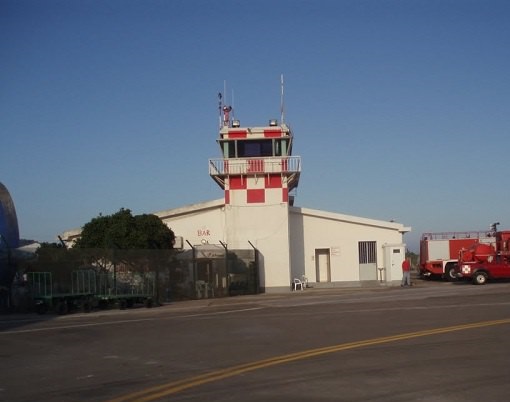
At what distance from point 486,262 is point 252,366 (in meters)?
30.2

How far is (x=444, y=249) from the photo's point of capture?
149 ft

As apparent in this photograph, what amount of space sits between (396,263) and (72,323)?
2305 cm

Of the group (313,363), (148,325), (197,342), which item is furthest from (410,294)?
(313,363)

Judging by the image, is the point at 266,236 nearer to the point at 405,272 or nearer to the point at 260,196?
the point at 260,196

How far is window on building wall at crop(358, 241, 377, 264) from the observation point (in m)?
41.7

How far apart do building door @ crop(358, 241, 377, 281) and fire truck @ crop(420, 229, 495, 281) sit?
5736mm

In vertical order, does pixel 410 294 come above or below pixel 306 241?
below

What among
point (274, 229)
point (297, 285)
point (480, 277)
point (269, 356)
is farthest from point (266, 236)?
point (269, 356)

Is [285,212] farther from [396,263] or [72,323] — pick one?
[72,323]

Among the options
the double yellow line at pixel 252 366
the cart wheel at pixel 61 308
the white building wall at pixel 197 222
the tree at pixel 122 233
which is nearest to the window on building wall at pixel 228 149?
the white building wall at pixel 197 222

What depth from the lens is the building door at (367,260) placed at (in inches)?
1634

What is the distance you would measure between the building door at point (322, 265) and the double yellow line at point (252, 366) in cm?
2425

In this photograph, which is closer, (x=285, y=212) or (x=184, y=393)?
(x=184, y=393)

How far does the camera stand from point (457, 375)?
10578 millimetres
